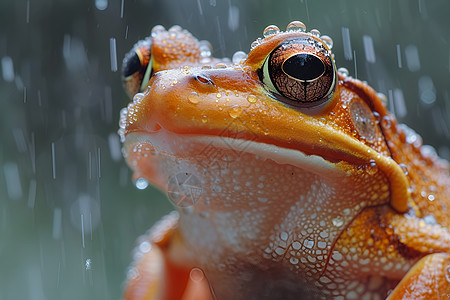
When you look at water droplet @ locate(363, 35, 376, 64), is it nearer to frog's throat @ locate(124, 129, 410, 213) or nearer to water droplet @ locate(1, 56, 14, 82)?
frog's throat @ locate(124, 129, 410, 213)

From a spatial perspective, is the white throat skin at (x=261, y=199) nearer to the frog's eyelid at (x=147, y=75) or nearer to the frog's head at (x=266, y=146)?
the frog's head at (x=266, y=146)

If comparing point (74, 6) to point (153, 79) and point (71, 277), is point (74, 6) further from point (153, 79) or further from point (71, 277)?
point (153, 79)

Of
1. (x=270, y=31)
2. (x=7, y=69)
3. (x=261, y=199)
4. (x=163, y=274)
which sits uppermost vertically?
(x=270, y=31)

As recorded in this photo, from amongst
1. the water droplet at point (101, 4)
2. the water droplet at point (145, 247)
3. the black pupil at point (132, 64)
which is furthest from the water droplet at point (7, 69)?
the black pupil at point (132, 64)

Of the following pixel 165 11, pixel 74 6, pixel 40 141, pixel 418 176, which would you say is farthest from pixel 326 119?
pixel 40 141

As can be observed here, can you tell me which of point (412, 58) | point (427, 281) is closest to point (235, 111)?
point (427, 281)

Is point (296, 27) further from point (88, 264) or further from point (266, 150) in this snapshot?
point (88, 264)
